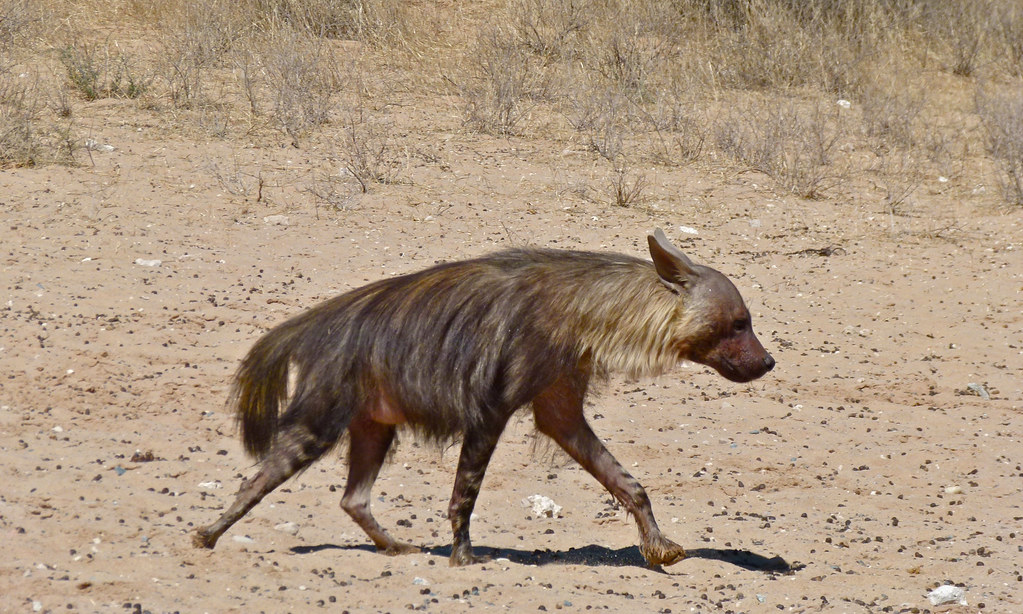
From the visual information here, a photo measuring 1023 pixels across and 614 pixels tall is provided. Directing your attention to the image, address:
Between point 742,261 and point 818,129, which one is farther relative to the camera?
point 818,129

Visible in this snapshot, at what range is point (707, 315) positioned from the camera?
16.9ft

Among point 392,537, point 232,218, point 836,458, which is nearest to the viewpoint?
point 392,537

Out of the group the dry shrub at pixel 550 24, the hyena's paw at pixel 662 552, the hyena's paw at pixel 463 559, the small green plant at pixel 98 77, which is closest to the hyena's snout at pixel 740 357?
the hyena's paw at pixel 662 552

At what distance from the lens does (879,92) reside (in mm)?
13594

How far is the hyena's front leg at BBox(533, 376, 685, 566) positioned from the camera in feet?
17.3

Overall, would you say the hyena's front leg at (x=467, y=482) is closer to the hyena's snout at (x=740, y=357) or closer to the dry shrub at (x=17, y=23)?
the hyena's snout at (x=740, y=357)

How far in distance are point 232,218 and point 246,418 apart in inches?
172

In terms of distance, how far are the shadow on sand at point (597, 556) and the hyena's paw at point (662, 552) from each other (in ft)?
0.39

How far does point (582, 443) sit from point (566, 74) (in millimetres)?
8201

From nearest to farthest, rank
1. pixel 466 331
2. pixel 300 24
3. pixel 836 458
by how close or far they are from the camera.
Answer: pixel 466 331, pixel 836 458, pixel 300 24

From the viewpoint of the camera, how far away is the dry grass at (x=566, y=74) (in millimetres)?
11211

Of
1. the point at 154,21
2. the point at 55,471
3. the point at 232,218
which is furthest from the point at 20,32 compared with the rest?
the point at 55,471

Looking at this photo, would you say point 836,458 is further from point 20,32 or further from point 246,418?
point 20,32

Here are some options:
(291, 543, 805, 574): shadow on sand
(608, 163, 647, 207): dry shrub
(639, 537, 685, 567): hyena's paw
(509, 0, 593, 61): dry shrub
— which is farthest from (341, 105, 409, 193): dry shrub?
(639, 537, 685, 567): hyena's paw
